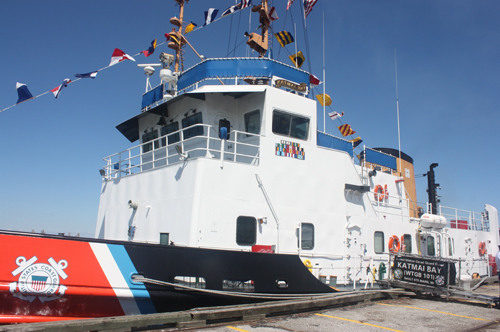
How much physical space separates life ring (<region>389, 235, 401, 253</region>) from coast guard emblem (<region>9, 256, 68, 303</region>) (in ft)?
32.6

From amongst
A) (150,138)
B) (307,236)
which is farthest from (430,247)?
(150,138)

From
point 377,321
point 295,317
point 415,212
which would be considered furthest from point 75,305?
point 415,212

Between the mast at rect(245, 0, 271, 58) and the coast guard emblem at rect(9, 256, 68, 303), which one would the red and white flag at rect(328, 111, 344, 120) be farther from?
the coast guard emblem at rect(9, 256, 68, 303)

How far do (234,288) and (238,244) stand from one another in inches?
49.3

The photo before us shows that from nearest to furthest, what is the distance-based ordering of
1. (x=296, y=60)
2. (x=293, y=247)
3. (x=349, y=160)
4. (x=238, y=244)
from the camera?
(x=238, y=244)
(x=293, y=247)
(x=349, y=160)
(x=296, y=60)

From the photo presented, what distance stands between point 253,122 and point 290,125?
40.1 inches

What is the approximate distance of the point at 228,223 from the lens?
8.61 meters

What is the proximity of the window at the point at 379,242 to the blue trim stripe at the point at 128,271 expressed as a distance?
26.0ft

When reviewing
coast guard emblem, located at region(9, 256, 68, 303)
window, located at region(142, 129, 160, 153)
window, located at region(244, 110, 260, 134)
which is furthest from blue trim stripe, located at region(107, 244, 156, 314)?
window, located at region(142, 129, 160, 153)

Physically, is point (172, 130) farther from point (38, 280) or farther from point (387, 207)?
point (387, 207)

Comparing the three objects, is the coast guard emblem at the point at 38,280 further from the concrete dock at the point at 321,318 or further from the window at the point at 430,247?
the window at the point at 430,247

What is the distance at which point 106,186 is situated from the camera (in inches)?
468

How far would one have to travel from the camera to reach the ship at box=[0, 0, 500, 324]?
601 cm

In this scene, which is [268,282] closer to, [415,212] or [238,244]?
[238,244]
